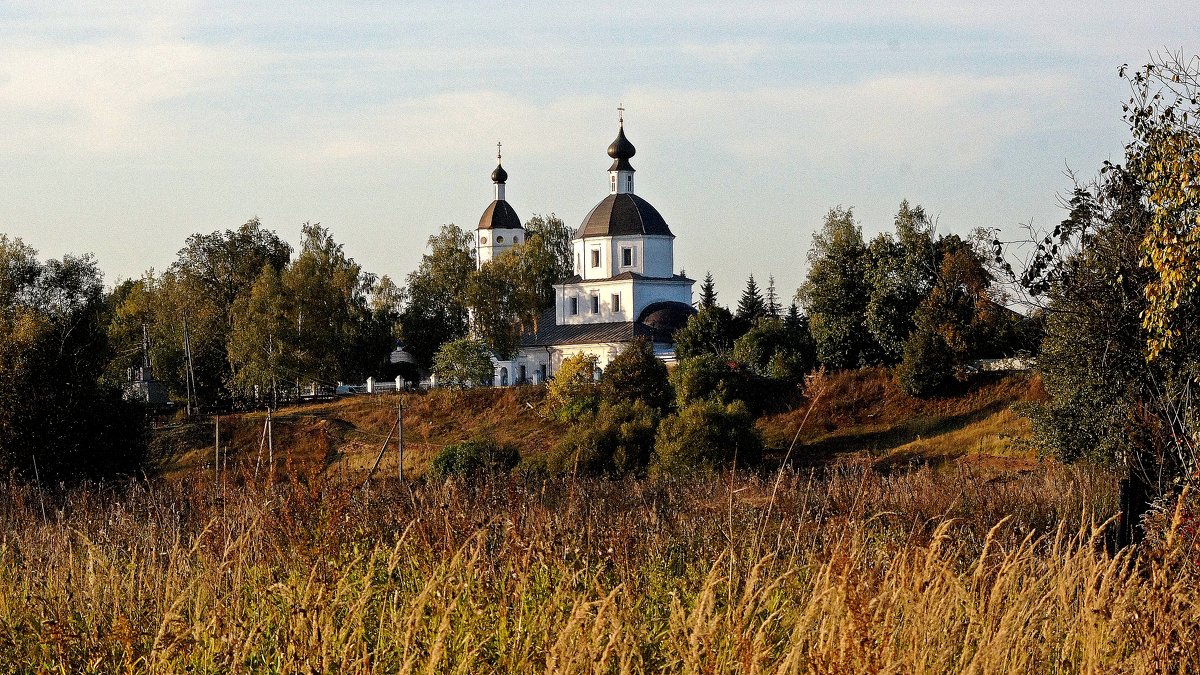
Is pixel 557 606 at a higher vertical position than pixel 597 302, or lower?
lower

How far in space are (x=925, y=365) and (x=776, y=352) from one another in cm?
649

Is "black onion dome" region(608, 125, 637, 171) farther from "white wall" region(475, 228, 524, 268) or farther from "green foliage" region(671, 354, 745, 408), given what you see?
"green foliage" region(671, 354, 745, 408)

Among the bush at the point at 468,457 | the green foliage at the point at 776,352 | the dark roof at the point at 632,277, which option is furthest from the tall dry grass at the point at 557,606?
the dark roof at the point at 632,277

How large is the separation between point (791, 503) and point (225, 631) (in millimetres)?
6771

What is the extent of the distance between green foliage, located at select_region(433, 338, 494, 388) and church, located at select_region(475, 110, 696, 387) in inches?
479

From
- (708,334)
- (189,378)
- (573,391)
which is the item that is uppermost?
(708,334)

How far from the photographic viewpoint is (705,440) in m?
31.2

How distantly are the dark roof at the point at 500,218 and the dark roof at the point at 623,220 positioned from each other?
1486cm

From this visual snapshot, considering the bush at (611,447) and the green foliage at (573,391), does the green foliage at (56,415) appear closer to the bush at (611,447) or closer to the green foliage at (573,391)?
the bush at (611,447)

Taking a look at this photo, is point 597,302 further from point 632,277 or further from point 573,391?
point 573,391

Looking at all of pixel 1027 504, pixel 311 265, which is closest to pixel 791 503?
pixel 1027 504

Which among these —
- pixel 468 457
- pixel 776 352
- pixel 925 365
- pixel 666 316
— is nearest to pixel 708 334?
pixel 776 352

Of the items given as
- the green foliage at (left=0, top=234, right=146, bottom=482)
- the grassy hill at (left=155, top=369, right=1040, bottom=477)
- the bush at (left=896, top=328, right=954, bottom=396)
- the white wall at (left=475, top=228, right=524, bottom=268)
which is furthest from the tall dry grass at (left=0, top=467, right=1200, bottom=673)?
the white wall at (left=475, top=228, right=524, bottom=268)

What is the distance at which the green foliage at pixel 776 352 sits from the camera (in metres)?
45.3
